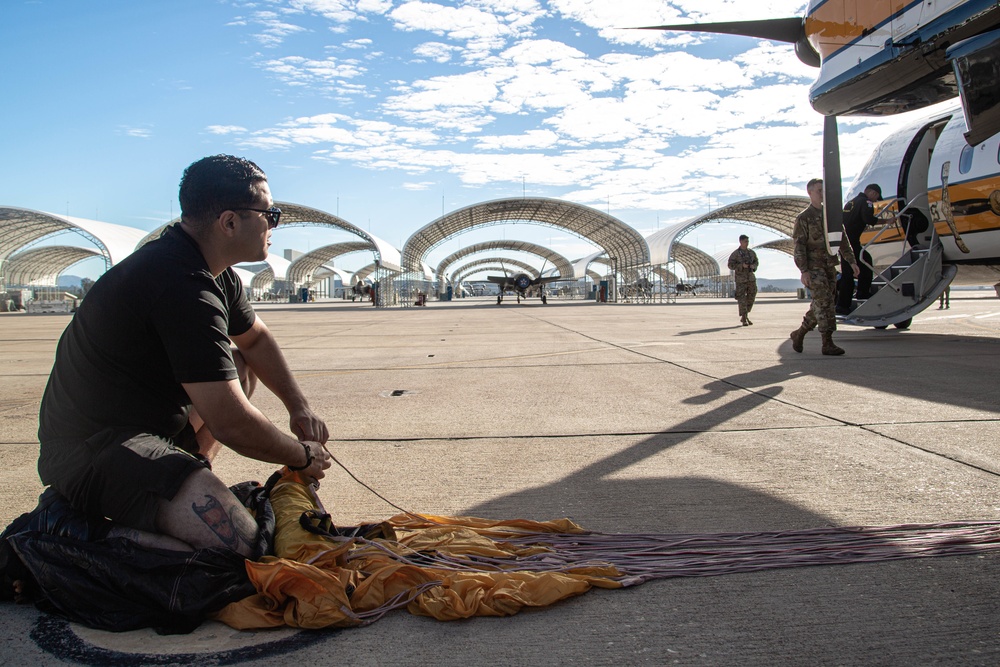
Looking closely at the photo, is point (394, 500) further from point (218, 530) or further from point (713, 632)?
point (713, 632)

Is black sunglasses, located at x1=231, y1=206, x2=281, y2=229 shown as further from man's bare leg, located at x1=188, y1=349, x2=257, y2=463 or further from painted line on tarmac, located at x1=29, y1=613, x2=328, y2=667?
painted line on tarmac, located at x1=29, y1=613, x2=328, y2=667

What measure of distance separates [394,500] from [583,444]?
54.3 inches

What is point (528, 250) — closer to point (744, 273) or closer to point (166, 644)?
point (744, 273)

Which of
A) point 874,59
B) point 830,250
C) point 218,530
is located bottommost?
point 218,530

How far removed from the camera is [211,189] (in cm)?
220

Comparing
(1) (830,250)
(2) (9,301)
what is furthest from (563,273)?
(1) (830,250)

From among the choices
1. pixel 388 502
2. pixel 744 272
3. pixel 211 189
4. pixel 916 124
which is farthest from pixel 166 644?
pixel 744 272

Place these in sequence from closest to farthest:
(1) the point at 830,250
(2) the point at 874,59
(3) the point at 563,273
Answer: (2) the point at 874,59 → (1) the point at 830,250 → (3) the point at 563,273

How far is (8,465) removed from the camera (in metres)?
3.40

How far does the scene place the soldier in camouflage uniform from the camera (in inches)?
303

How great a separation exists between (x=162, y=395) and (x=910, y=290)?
10.6 metres

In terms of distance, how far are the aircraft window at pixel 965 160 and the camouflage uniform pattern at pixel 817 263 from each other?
247 centimetres

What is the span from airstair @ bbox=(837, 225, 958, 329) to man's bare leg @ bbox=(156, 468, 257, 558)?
10059 mm

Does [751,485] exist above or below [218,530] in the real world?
below
